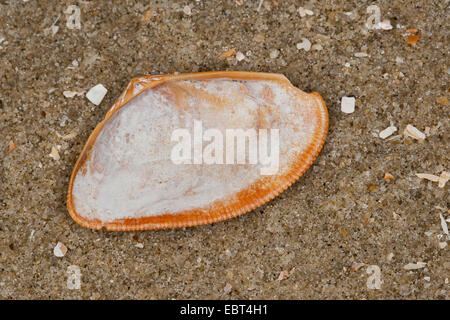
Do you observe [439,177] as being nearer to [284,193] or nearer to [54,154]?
[284,193]

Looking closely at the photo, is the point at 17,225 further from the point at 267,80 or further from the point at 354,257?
the point at 354,257

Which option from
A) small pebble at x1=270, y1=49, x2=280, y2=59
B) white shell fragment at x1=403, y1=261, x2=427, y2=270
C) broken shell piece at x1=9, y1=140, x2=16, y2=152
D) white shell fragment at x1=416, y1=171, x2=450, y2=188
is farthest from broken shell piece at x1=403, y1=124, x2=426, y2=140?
broken shell piece at x1=9, y1=140, x2=16, y2=152

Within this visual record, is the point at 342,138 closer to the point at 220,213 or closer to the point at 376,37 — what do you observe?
the point at 376,37

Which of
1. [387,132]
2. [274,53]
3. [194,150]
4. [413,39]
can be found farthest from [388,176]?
[194,150]

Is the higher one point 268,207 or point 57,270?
point 268,207

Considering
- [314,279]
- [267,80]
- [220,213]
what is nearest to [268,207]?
[220,213]

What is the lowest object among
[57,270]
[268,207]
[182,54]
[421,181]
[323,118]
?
[57,270]
